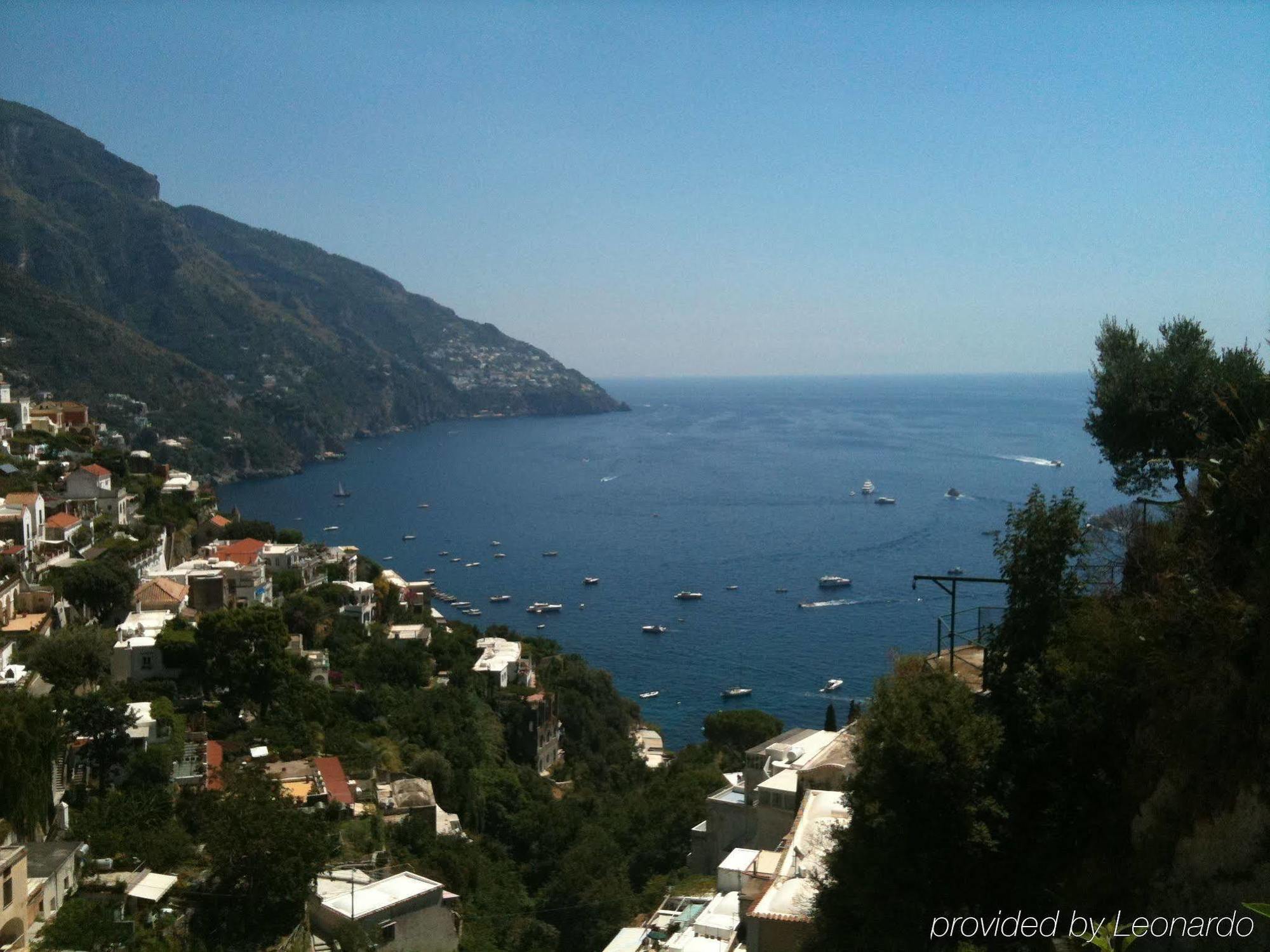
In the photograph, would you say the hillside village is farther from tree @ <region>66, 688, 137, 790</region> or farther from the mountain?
the mountain

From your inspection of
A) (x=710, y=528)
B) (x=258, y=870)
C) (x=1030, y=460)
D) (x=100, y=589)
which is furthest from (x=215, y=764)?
(x=1030, y=460)

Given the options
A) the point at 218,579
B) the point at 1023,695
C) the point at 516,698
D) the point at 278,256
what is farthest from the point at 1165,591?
the point at 278,256

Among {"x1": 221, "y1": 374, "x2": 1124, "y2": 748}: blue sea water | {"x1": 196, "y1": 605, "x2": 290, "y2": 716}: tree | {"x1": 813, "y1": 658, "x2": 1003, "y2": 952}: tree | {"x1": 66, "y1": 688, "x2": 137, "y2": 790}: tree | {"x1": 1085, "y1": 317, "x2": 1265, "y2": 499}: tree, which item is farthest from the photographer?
{"x1": 221, "y1": 374, "x2": 1124, "y2": 748}: blue sea water

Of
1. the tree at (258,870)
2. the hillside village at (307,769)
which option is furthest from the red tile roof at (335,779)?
the tree at (258,870)

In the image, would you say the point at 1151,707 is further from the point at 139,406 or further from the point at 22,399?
the point at 139,406

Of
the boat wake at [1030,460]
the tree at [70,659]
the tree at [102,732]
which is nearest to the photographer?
the tree at [102,732]

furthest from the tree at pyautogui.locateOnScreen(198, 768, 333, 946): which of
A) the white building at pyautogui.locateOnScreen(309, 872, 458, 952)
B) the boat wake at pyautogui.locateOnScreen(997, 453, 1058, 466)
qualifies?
the boat wake at pyautogui.locateOnScreen(997, 453, 1058, 466)

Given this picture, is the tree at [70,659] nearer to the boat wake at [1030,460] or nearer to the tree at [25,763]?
the tree at [25,763]
